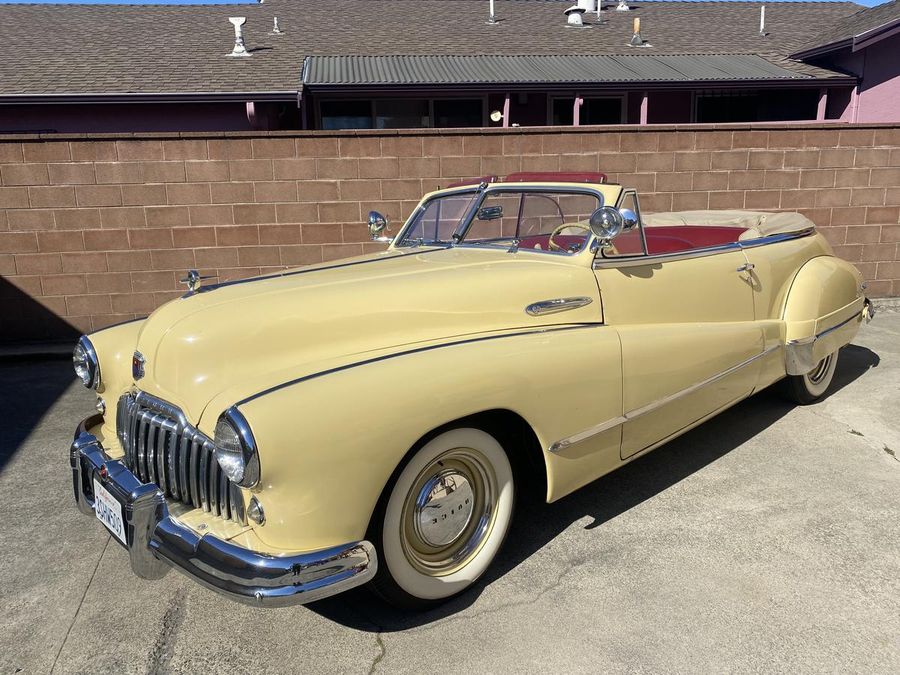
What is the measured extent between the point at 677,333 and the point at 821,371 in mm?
1931

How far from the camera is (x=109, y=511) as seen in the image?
2430 mm

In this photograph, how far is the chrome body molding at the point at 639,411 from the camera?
273 centimetres

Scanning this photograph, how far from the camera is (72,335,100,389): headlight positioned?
292 centimetres

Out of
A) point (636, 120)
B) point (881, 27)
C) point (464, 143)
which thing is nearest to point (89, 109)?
point (464, 143)

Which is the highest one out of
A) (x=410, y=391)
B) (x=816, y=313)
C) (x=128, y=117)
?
(x=128, y=117)

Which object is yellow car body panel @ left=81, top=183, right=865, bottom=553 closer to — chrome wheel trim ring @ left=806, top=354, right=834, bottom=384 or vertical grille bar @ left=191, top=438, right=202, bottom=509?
vertical grille bar @ left=191, top=438, right=202, bottom=509

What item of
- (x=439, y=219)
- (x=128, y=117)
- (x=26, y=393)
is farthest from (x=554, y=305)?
(x=128, y=117)

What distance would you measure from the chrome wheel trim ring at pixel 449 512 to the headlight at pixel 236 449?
570mm

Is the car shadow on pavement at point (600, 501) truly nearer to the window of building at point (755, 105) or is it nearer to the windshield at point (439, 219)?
the windshield at point (439, 219)

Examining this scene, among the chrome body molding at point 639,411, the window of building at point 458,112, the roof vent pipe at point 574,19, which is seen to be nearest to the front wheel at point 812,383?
the chrome body molding at point 639,411

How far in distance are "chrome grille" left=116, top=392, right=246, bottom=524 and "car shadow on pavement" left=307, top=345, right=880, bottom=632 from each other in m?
0.67

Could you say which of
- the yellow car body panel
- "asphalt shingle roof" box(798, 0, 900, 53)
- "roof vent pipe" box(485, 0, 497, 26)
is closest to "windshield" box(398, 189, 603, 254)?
the yellow car body panel

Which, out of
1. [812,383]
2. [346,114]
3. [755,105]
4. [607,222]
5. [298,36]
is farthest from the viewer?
[755,105]

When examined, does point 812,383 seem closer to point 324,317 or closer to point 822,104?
point 324,317
